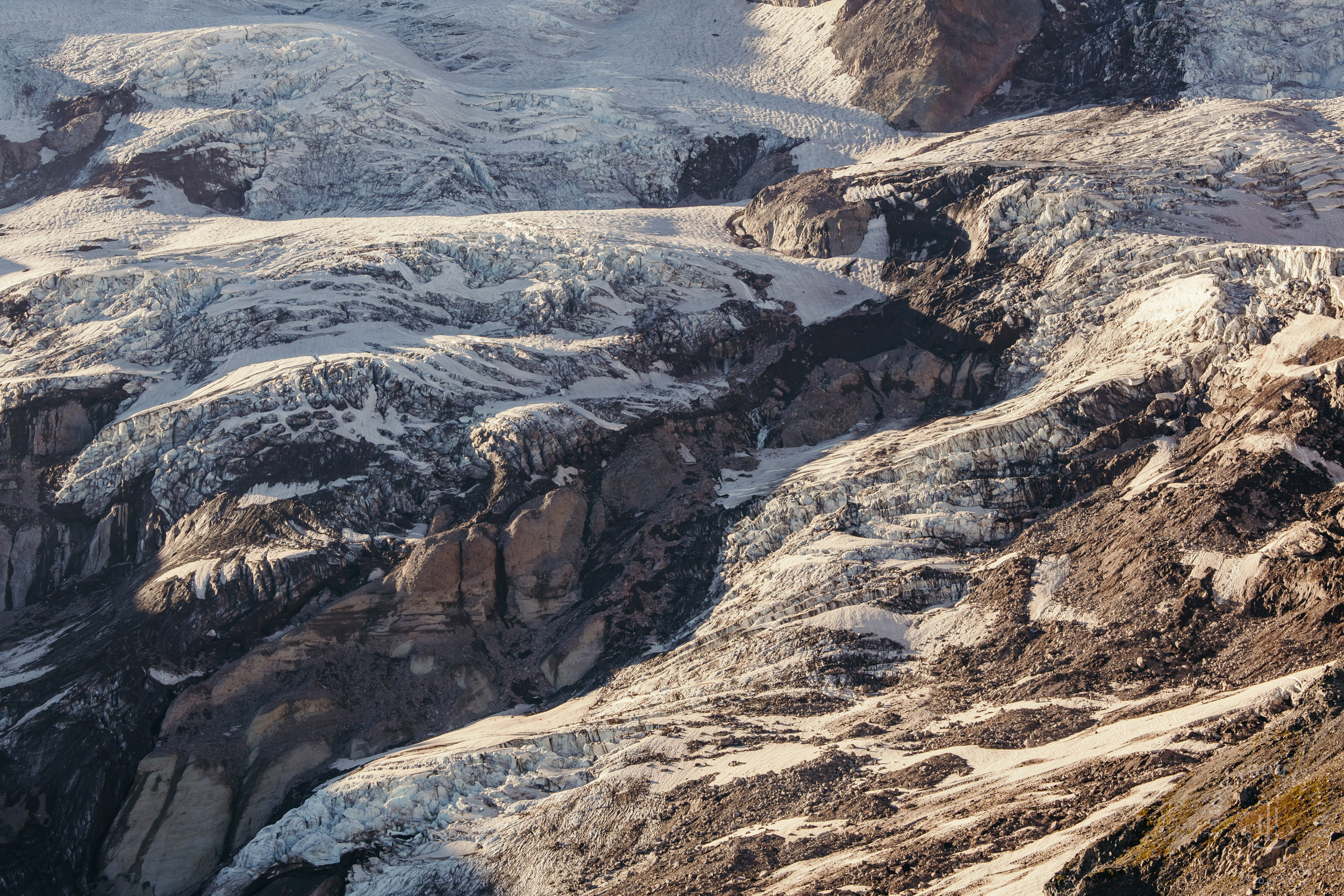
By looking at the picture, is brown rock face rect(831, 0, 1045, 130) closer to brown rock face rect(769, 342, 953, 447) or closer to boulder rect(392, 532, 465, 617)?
brown rock face rect(769, 342, 953, 447)

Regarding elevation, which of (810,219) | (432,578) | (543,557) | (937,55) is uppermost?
(937,55)

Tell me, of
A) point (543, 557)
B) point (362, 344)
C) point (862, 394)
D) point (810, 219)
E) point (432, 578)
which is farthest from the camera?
point (810, 219)

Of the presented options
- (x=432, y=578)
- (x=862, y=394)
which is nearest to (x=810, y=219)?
(x=862, y=394)

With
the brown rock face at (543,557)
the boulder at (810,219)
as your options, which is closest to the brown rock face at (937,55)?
the boulder at (810,219)

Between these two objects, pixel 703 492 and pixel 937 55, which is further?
pixel 937 55

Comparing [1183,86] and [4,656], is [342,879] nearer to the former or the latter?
[4,656]

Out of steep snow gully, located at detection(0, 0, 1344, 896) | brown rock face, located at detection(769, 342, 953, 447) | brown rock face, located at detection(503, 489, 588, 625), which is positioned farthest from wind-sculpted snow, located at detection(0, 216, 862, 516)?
brown rock face, located at detection(769, 342, 953, 447)

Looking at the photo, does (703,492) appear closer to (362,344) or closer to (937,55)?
(362,344)

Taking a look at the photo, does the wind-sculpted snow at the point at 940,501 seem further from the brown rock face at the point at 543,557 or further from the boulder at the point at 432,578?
the boulder at the point at 432,578

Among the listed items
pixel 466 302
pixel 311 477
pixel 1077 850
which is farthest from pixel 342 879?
pixel 466 302
